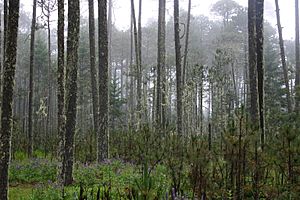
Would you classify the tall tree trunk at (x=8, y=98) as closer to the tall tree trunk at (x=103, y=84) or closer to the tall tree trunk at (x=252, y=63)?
the tall tree trunk at (x=252, y=63)

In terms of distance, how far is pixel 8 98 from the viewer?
584 cm

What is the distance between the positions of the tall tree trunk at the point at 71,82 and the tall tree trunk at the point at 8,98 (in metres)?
2.68

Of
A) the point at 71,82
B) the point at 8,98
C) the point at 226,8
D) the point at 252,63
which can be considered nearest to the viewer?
the point at 8,98

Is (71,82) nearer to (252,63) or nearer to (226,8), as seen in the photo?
(252,63)

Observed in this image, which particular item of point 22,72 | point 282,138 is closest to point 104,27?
point 282,138

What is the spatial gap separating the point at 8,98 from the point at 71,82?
2.98 meters

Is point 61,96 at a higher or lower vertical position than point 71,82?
lower

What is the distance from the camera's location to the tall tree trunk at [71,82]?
8602 mm

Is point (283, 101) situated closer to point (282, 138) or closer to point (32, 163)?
point (32, 163)

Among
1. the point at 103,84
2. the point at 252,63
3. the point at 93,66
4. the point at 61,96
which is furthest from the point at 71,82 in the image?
the point at 93,66

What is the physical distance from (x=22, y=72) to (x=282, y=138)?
3931cm

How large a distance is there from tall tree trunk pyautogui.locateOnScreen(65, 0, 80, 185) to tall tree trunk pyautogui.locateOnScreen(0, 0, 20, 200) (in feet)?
8.78

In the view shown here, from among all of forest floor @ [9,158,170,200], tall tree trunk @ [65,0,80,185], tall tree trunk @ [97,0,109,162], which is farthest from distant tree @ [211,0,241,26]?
tall tree trunk @ [65,0,80,185]

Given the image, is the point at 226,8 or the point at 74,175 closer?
the point at 74,175
